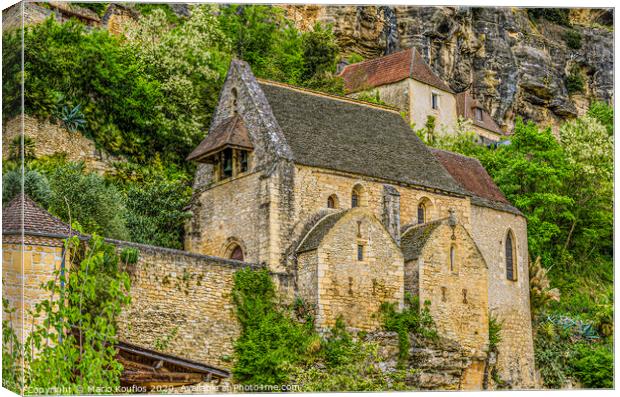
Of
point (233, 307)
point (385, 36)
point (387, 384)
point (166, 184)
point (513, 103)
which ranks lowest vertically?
point (387, 384)

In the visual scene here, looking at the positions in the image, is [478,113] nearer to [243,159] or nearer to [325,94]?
[325,94]

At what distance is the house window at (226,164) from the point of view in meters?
43.1

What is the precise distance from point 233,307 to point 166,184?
7887mm

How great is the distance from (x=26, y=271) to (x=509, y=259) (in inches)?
919

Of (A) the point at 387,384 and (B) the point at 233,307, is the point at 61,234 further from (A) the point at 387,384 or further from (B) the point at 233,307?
(A) the point at 387,384

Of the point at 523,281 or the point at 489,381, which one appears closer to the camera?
the point at 489,381

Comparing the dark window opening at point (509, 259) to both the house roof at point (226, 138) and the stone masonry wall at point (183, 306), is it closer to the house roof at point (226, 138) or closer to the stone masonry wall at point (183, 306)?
the house roof at point (226, 138)

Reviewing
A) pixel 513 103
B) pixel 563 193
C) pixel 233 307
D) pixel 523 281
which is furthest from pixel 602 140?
pixel 233 307

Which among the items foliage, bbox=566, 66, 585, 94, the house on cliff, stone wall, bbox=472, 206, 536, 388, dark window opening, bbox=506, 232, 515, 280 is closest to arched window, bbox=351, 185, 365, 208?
stone wall, bbox=472, 206, 536, 388

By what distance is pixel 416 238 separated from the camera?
42312 mm

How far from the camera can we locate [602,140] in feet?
169

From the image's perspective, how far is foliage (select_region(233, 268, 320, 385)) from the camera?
36906 mm

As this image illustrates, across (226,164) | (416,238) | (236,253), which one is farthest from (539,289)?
(226,164)

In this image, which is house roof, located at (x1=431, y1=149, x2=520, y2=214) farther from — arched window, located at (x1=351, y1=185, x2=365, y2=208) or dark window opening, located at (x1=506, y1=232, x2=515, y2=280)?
arched window, located at (x1=351, y1=185, x2=365, y2=208)
